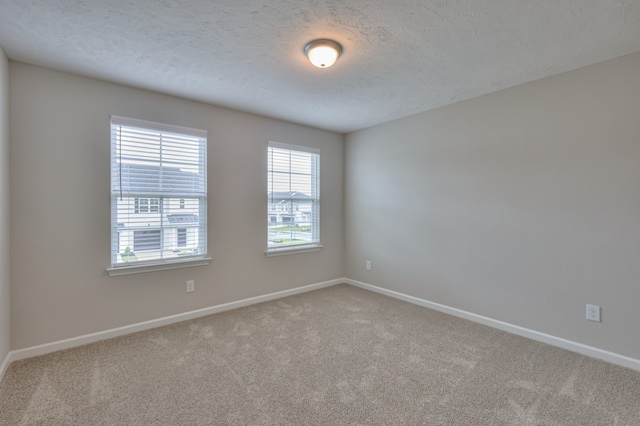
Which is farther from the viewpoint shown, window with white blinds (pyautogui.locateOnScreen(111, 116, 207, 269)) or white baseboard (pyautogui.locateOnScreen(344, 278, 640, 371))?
window with white blinds (pyautogui.locateOnScreen(111, 116, 207, 269))

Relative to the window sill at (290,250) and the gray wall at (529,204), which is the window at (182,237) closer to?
the window sill at (290,250)

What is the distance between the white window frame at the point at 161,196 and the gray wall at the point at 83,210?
68 millimetres

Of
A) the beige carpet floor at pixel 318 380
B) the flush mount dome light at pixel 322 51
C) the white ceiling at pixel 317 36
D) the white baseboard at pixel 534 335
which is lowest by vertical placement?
the beige carpet floor at pixel 318 380

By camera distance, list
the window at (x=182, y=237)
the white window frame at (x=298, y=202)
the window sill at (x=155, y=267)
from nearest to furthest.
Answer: the window sill at (x=155, y=267), the window at (x=182, y=237), the white window frame at (x=298, y=202)

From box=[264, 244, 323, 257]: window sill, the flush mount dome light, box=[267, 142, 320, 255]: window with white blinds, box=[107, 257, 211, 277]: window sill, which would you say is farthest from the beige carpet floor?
the flush mount dome light

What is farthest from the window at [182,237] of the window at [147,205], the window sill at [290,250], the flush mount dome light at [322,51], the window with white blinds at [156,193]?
the flush mount dome light at [322,51]

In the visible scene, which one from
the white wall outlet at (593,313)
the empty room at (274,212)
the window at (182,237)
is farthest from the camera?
the window at (182,237)

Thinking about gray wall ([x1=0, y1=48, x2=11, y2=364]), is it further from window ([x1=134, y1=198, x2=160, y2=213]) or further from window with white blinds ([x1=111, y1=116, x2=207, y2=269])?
window ([x1=134, y1=198, x2=160, y2=213])

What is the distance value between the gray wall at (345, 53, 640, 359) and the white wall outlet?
0.04m

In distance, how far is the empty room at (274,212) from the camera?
72.9 inches

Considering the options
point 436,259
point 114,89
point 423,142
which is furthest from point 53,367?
point 423,142

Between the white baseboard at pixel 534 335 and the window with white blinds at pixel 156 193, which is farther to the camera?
the window with white blinds at pixel 156 193

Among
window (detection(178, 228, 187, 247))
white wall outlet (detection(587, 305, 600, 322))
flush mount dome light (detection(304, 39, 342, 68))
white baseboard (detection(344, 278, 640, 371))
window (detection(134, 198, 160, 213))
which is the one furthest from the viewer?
window (detection(178, 228, 187, 247))

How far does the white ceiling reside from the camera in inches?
68.6
